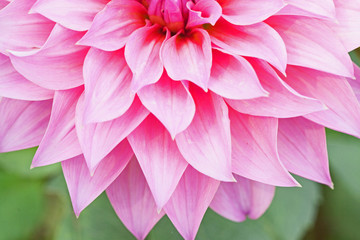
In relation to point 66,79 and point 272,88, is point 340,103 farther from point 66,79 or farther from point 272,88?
point 66,79

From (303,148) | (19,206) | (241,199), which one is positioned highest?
(303,148)

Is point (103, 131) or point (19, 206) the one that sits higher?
point (103, 131)

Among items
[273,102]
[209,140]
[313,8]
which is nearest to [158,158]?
[209,140]

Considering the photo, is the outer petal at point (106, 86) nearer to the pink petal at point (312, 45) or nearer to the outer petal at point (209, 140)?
the outer petal at point (209, 140)

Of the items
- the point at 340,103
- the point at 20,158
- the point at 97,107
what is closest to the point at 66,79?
the point at 97,107

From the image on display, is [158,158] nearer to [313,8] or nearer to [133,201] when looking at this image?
[133,201]

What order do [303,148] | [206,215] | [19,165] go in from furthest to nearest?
1. [19,165]
2. [206,215]
3. [303,148]
